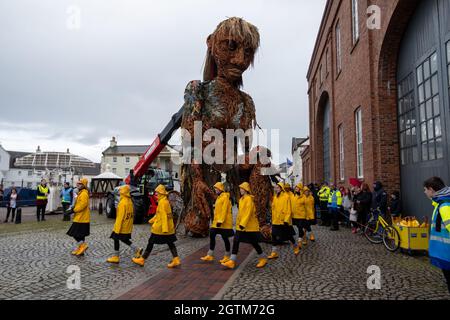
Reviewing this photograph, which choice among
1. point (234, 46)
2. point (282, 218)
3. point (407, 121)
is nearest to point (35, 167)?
point (234, 46)

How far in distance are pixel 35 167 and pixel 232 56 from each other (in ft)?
241

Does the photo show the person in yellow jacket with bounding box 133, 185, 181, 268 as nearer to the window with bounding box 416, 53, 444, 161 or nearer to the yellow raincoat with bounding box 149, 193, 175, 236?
the yellow raincoat with bounding box 149, 193, 175, 236

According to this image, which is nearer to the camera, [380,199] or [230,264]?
[230,264]

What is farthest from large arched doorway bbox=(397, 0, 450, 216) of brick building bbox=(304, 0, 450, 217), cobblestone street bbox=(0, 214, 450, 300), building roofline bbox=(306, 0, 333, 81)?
building roofline bbox=(306, 0, 333, 81)

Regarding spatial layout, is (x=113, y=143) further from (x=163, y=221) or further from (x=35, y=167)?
(x=163, y=221)

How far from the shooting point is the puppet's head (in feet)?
27.2

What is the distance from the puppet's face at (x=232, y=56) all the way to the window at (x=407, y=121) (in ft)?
15.2

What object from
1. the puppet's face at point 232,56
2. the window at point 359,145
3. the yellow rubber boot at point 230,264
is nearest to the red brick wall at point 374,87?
the window at point 359,145

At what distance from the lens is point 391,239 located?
8.27 meters

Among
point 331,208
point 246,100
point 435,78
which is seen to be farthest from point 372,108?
point 246,100

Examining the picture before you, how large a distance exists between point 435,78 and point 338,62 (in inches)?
362

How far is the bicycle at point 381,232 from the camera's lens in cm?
769
